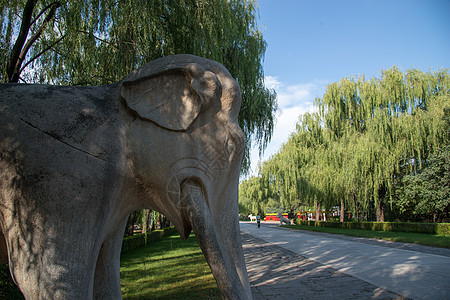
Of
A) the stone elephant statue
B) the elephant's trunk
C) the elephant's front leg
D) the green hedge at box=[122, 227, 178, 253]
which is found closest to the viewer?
the stone elephant statue

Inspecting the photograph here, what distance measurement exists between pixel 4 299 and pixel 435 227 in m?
17.7

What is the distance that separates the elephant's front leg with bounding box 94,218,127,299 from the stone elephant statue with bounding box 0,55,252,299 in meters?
0.36

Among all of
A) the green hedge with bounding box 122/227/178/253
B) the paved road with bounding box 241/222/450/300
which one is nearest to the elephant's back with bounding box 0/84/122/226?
the paved road with bounding box 241/222/450/300

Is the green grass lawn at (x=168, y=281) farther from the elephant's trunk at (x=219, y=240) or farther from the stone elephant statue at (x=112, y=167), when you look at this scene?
the stone elephant statue at (x=112, y=167)

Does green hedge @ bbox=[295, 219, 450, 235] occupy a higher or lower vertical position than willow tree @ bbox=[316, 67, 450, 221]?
lower

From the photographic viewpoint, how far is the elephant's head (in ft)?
5.74

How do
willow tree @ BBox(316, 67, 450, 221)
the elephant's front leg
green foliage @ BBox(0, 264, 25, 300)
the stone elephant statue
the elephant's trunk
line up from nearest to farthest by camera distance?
the stone elephant statue
the elephant's trunk
the elephant's front leg
green foliage @ BBox(0, 264, 25, 300)
willow tree @ BBox(316, 67, 450, 221)

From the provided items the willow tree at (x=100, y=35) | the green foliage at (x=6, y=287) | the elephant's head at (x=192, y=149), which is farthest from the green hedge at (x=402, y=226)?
the elephant's head at (x=192, y=149)

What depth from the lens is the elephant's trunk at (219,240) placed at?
1690 mm

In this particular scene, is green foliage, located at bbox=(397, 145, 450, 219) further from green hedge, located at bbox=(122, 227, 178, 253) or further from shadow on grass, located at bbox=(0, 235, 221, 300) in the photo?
shadow on grass, located at bbox=(0, 235, 221, 300)

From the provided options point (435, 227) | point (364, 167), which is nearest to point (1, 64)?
point (364, 167)

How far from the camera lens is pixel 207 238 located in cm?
172

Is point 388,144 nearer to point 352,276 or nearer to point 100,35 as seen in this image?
point 352,276

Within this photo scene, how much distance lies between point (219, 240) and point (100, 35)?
5247 millimetres
